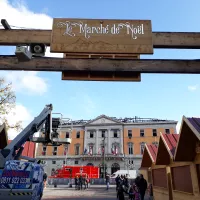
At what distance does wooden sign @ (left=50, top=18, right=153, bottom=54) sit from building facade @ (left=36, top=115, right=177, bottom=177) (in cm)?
4064

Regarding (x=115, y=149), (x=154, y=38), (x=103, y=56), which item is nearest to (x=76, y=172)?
(x=115, y=149)

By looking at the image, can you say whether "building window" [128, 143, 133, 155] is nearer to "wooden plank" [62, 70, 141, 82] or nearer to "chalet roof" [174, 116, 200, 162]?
"chalet roof" [174, 116, 200, 162]

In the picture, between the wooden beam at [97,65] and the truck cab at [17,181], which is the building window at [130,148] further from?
the wooden beam at [97,65]

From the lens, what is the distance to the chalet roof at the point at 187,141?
6.77m

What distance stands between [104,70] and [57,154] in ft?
152

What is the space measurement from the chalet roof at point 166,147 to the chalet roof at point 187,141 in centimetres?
126

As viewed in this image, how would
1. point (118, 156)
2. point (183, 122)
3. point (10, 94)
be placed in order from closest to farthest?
point (183, 122) → point (10, 94) → point (118, 156)

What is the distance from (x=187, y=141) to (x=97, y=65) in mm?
4721

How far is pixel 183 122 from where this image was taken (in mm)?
6945

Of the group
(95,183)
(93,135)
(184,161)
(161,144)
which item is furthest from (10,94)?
(93,135)

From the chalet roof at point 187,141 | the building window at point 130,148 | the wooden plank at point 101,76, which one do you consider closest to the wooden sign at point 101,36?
the wooden plank at point 101,76

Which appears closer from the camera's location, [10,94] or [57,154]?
[10,94]

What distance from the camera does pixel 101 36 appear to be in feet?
15.8

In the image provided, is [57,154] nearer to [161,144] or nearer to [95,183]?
[95,183]
